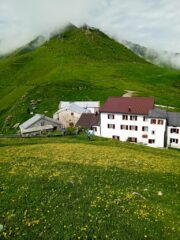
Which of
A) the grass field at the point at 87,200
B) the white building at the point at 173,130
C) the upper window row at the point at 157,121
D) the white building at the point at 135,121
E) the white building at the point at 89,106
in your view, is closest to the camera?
the grass field at the point at 87,200

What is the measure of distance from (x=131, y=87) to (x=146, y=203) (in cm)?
12492

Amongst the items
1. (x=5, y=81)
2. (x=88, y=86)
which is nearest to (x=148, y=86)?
(x=88, y=86)

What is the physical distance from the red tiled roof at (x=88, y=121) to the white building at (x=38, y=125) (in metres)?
11.5

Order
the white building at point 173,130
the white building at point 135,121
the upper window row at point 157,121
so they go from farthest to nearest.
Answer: the white building at point 135,121, the upper window row at point 157,121, the white building at point 173,130

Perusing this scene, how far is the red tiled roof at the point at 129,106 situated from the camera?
82744mm

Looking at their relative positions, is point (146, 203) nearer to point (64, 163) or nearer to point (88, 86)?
point (64, 163)

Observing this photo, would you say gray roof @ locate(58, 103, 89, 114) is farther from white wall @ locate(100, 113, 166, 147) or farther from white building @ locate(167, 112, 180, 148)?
white building @ locate(167, 112, 180, 148)

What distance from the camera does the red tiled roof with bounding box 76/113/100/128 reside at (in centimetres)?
9056

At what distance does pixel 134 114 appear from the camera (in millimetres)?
82312

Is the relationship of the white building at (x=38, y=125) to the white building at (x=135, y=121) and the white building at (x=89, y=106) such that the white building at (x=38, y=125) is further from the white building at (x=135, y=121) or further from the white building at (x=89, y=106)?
the white building at (x=135, y=121)

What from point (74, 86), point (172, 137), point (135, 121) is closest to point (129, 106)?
point (135, 121)

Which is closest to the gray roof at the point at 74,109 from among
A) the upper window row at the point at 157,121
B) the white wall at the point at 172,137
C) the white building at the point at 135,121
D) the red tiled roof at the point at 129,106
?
the white building at the point at 135,121

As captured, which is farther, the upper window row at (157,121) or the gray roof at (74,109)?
the gray roof at (74,109)

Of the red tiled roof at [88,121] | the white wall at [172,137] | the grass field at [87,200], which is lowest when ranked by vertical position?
the white wall at [172,137]
